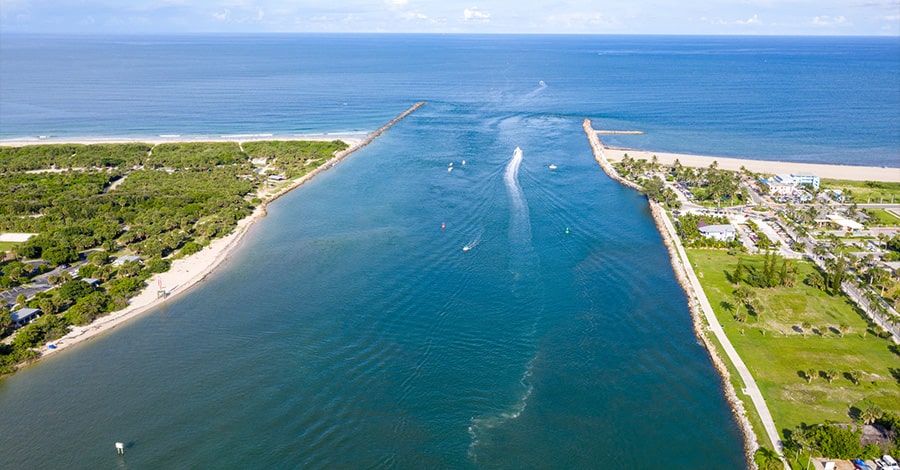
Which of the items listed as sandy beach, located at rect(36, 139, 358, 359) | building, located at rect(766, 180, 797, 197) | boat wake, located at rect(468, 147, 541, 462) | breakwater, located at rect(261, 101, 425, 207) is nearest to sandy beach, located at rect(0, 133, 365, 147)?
breakwater, located at rect(261, 101, 425, 207)

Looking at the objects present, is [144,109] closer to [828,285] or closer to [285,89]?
[285,89]

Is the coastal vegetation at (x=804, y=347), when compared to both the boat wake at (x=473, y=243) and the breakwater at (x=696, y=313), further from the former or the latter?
the boat wake at (x=473, y=243)

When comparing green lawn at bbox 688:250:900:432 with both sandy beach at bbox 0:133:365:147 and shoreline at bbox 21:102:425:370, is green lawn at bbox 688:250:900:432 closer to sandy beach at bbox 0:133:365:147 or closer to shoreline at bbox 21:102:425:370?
shoreline at bbox 21:102:425:370

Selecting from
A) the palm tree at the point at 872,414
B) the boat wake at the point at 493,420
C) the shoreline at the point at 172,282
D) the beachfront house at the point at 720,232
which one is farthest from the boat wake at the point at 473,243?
the palm tree at the point at 872,414

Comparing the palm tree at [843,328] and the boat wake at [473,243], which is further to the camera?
the boat wake at [473,243]

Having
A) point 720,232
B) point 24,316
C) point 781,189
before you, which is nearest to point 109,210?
point 24,316

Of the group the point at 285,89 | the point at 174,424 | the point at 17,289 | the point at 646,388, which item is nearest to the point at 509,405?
the point at 646,388
